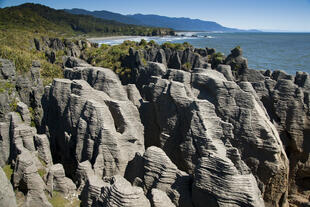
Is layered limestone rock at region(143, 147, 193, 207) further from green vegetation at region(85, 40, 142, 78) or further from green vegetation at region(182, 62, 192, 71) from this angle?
green vegetation at region(182, 62, 192, 71)

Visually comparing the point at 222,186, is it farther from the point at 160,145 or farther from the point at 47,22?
the point at 47,22

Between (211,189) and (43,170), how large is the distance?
8170 mm

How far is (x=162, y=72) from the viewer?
21.2 meters

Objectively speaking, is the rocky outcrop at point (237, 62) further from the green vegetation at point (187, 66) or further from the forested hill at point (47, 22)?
the forested hill at point (47, 22)

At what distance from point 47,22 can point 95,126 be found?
311 ft

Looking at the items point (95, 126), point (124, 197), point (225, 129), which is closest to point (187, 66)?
point (225, 129)

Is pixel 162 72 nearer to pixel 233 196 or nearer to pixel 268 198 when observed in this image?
pixel 268 198

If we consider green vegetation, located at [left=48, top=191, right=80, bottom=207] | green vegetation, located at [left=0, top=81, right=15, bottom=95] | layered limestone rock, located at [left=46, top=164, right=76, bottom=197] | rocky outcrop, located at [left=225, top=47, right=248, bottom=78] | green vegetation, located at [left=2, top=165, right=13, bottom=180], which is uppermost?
rocky outcrop, located at [left=225, top=47, right=248, bottom=78]

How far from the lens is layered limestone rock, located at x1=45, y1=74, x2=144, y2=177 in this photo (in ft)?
37.4

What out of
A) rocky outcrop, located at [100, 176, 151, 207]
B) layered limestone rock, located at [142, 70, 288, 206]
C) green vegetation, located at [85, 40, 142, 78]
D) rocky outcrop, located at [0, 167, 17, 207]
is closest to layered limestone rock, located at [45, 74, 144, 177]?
layered limestone rock, located at [142, 70, 288, 206]

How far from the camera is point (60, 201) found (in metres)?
10.5

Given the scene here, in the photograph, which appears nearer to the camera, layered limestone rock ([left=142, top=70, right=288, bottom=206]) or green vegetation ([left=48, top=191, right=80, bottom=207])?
green vegetation ([left=48, top=191, right=80, bottom=207])

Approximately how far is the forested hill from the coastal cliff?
60.7 m

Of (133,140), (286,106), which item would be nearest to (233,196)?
(133,140)
